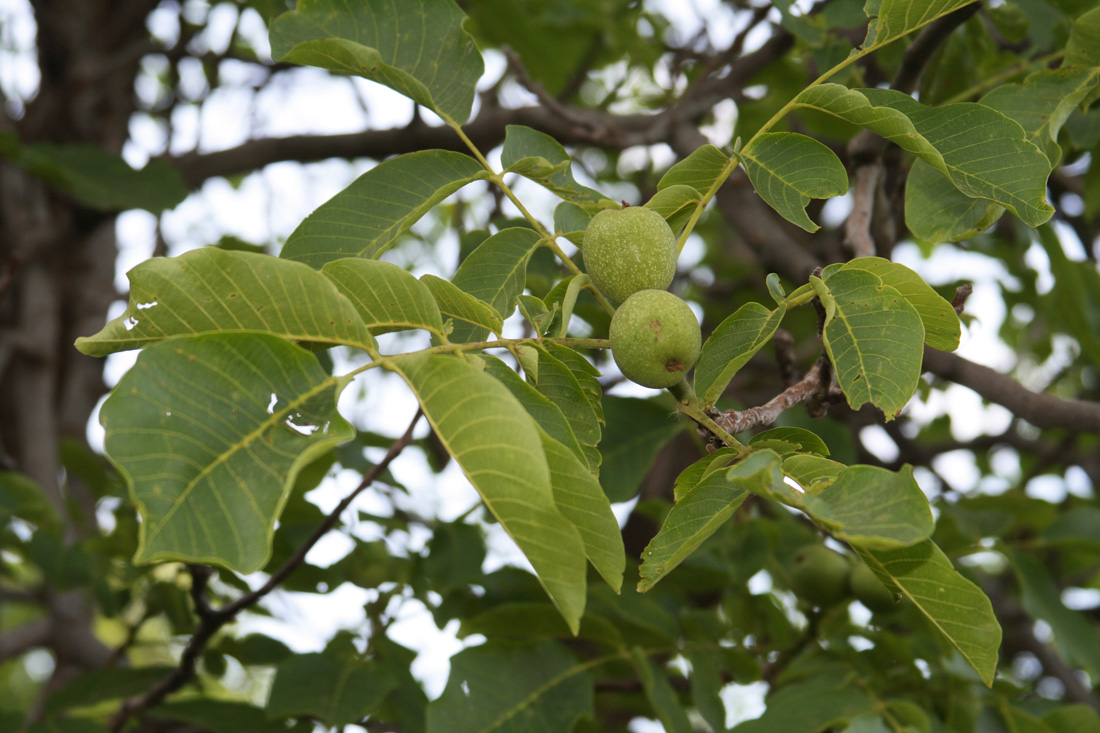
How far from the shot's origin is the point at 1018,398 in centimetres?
148

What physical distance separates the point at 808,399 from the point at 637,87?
2606 millimetres

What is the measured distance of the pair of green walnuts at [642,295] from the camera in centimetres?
87

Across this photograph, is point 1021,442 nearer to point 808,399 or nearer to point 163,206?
point 808,399

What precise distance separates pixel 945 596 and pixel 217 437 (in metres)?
0.68

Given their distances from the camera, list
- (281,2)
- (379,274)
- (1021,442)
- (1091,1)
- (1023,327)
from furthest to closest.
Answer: (1023,327) → (1021,442) → (281,2) → (1091,1) → (379,274)

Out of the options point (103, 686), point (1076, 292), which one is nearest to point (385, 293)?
point (103, 686)

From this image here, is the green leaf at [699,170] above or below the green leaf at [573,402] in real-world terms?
above

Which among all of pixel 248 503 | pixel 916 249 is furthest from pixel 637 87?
pixel 248 503

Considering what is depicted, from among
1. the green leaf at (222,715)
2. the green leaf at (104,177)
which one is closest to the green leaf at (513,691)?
the green leaf at (222,715)

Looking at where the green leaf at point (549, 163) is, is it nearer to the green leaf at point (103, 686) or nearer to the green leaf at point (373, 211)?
the green leaf at point (373, 211)

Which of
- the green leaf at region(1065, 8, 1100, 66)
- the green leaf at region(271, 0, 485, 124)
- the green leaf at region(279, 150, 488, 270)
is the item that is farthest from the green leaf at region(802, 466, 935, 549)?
the green leaf at region(1065, 8, 1100, 66)

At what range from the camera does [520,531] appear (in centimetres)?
68

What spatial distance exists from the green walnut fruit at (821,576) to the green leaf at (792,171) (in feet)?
3.09

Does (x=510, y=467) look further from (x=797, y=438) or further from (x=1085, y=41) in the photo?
(x=1085, y=41)
